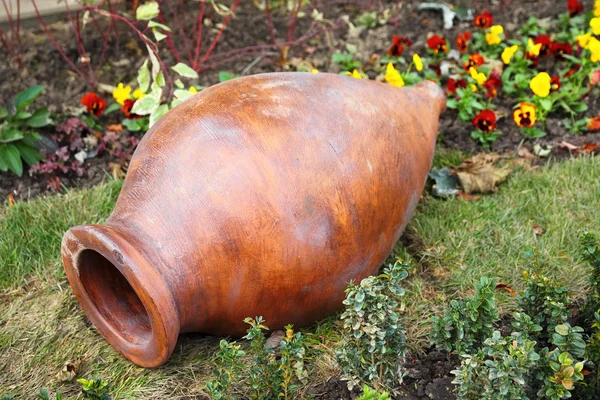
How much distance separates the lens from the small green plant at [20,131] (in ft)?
10.3

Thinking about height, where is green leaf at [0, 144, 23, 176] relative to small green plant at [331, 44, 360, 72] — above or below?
below

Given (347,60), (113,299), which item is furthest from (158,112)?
(347,60)

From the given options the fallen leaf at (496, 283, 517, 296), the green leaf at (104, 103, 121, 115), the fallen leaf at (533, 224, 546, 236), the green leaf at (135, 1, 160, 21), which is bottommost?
the fallen leaf at (496, 283, 517, 296)

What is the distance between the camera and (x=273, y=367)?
2.00 metres

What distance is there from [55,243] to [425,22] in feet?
8.84

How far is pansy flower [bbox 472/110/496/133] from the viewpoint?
332cm

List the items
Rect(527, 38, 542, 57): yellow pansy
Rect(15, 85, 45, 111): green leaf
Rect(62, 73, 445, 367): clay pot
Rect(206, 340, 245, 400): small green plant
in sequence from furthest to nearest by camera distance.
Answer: Rect(527, 38, 542, 57): yellow pansy
Rect(15, 85, 45, 111): green leaf
Rect(62, 73, 445, 367): clay pot
Rect(206, 340, 245, 400): small green plant

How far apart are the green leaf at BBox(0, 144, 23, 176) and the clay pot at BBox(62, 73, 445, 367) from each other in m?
1.03

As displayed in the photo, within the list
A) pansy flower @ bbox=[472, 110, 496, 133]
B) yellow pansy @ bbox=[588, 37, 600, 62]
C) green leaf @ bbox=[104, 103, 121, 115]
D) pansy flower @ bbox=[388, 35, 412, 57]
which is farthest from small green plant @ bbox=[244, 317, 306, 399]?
yellow pansy @ bbox=[588, 37, 600, 62]

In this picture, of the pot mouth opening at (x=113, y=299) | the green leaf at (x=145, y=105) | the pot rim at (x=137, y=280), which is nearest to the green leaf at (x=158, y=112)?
the green leaf at (x=145, y=105)

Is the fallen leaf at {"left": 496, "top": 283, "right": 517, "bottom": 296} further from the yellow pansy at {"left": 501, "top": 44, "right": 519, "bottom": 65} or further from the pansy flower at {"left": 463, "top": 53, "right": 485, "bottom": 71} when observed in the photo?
the yellow pansy at {"left": 501, "top": 44, "right": 519, "bottom": 65}

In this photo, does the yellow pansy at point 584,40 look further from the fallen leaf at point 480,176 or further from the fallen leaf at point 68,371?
the fallen leaf at point 68,371

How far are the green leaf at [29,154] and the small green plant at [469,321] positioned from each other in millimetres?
2101

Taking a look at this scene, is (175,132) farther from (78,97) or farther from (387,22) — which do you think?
(387,22)
